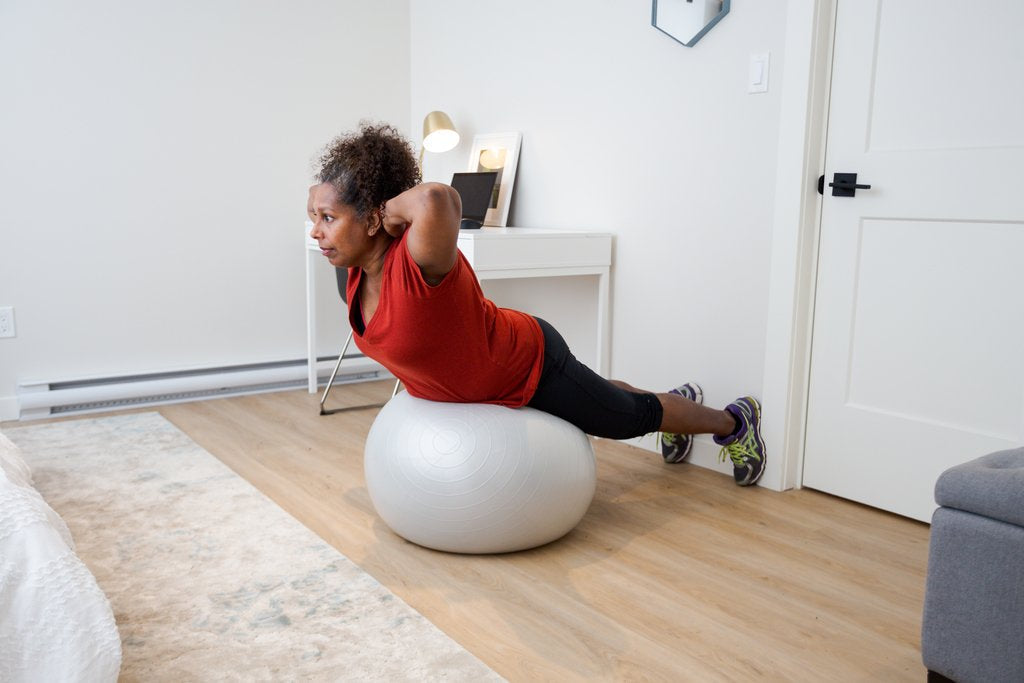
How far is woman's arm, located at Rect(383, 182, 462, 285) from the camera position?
173 centimetres

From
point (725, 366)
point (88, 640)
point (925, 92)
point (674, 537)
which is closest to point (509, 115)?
point (725, 366)

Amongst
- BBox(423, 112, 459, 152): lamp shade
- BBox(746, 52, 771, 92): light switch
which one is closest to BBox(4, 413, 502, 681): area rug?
BBox(423, 112, 459, 152): lamp shade

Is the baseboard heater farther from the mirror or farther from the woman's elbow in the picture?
the woman's elbow

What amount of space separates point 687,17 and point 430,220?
150 centimetres

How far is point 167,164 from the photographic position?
143 inches

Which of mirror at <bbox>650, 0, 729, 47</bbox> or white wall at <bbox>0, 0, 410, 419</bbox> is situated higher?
mirror at <bbox>650, 0, 729, 47</bbox>

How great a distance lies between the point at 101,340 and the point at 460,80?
1893 millimetres

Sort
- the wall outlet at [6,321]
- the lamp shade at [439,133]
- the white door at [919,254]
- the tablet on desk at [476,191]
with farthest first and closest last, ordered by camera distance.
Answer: the lamp shade at [439,133] → the tablet on desk at [476,191] → the wall outlet at [6,321] → the white door at [919,254]

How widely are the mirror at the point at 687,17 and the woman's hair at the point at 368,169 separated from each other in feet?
4.23

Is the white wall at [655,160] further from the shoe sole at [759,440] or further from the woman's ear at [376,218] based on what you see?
the woman's ear at [376,218]

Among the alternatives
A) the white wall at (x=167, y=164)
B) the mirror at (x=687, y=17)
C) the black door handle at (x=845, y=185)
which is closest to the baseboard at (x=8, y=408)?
the white wall at (x=167, y=164)

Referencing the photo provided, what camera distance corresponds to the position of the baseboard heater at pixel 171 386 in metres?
3.42

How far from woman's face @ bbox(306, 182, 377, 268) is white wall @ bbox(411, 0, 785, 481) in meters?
1.33

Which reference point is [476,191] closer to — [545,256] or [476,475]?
[545,256]
